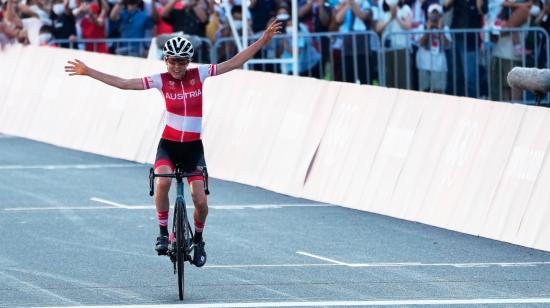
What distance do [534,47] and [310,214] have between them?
785 centimetres

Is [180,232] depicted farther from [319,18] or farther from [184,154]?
[319,18]

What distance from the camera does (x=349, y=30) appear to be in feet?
85.7

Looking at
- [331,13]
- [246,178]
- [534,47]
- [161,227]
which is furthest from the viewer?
[331,13]

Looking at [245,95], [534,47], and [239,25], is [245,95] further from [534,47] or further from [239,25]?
[239,25]

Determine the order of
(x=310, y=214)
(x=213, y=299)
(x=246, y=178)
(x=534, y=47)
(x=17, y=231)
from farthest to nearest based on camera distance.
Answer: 1. (x=534, y=47)
2. (x=246, y=178)
3. (x=310, y=214)
4. (x=17, y=231)
5. (x=213, y=299)

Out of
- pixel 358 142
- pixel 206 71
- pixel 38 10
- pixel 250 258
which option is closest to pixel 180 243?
pixel 206 71

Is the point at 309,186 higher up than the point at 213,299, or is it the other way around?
the point at 213,299

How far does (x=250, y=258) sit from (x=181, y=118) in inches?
74.5

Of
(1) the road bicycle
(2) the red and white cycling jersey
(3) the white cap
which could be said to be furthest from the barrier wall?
(3) the white cap

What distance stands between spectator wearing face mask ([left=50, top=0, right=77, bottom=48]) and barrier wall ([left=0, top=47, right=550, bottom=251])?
13.0 feet

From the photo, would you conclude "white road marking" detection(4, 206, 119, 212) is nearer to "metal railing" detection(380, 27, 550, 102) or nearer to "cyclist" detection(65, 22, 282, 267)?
"cyclist" detection(65, 22, 282, 267)

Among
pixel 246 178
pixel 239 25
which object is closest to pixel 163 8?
pixel 239 25

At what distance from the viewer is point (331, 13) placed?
26594mm

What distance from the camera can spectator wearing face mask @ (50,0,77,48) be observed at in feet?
96.1
